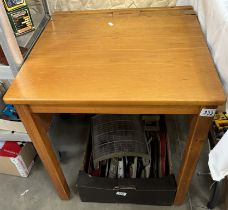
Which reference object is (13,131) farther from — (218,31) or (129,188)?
(218,31)

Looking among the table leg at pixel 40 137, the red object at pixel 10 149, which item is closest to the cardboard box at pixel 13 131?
the red object at pixel 10 149

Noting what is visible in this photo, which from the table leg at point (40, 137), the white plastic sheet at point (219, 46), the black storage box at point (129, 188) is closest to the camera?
the white plastic sheet at point (219, 46)

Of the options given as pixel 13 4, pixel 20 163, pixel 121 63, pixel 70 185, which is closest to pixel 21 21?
pixel 13 4

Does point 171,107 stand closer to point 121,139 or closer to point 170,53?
point 170,53

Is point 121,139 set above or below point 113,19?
below

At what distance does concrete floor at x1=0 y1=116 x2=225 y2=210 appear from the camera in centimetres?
114

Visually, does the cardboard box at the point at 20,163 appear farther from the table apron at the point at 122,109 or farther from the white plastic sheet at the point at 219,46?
the white plastic sheet at the point at 219,46

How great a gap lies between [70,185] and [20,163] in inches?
10.5

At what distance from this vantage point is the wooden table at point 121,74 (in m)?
0.69

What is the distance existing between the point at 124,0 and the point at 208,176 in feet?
3.06

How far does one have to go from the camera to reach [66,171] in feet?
4.25

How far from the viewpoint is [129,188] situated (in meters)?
1.00

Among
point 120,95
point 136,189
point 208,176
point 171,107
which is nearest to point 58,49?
point 120,95

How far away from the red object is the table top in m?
0.52
